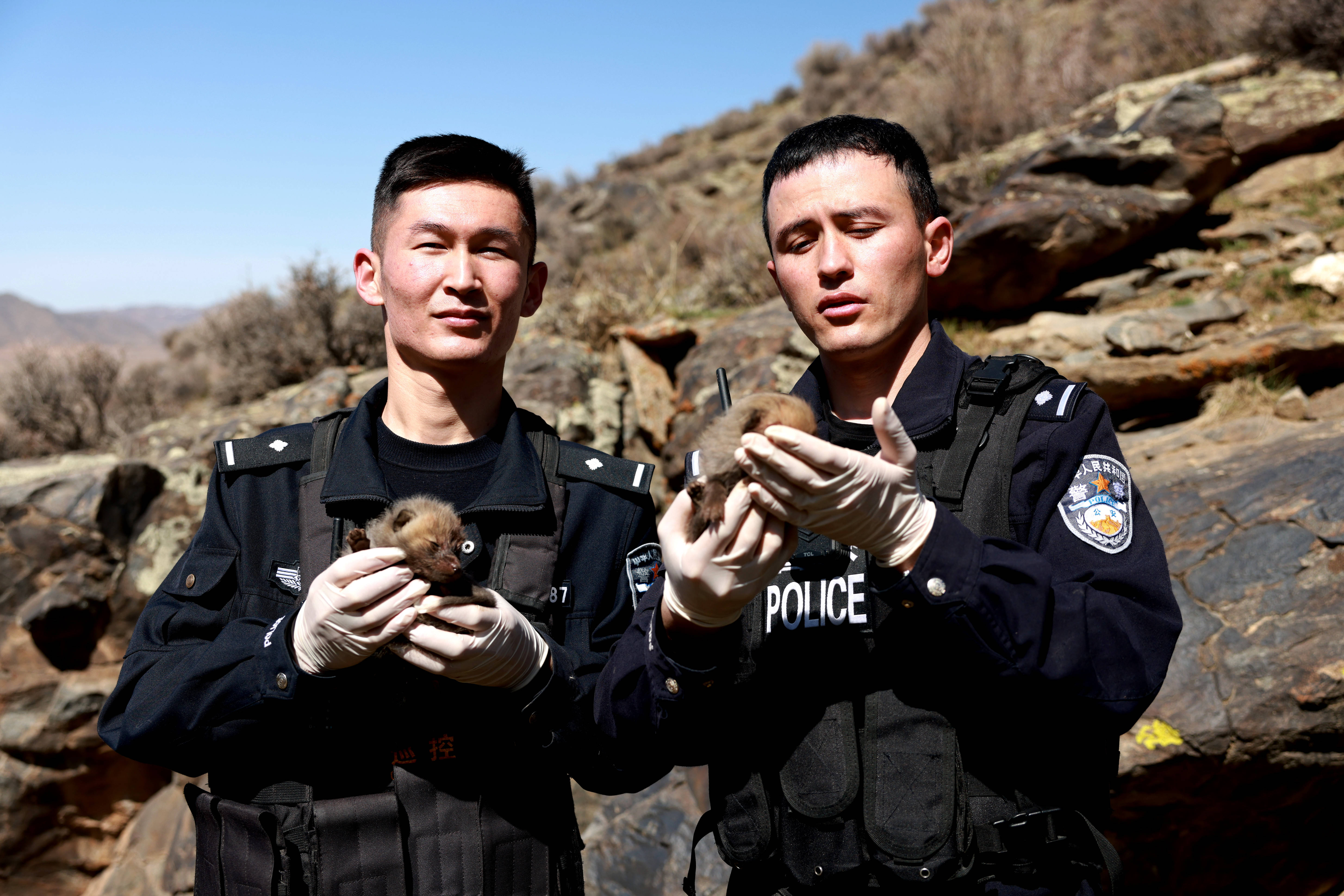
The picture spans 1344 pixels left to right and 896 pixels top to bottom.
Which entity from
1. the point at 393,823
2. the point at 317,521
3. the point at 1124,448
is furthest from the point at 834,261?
the point at 1124,448

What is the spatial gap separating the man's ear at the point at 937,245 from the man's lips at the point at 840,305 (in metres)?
0.32

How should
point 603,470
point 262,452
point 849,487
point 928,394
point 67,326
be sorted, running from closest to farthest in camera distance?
1. point 849,487
2. point 928,394
3. point 262,452
4. point 603,470
5. point 67,326

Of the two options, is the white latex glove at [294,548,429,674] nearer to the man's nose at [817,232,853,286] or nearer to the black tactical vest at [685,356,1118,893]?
the black tactical vest at [685,356,1118,893]

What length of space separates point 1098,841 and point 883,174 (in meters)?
1.89

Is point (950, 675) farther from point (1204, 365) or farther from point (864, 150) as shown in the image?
point (1204, 365)

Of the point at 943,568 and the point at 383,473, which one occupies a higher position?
the point at 383,473

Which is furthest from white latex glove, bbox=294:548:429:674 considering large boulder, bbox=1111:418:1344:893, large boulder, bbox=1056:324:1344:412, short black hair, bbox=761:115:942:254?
large boulder, bbox=1056:324:1344:412

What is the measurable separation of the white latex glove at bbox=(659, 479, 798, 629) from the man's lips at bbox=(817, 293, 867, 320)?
66 centimetres

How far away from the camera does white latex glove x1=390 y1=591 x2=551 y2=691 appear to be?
2182 millimetres

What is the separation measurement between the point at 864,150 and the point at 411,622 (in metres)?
1.86

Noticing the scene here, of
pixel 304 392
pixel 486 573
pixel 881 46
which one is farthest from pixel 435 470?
pixel 881 46

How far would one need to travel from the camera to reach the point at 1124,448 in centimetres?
610

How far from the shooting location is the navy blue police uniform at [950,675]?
1979 mm

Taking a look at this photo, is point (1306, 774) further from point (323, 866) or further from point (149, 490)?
point (149, 490)
